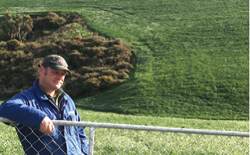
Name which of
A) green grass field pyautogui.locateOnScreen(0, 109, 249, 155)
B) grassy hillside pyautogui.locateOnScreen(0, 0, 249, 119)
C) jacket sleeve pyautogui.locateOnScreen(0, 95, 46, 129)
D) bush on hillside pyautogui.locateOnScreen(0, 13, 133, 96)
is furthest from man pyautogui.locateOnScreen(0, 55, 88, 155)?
bush on hillside pyautogui.locateOnScreen(0, 13, 133, 96)

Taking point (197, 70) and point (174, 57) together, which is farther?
point (174, 57)

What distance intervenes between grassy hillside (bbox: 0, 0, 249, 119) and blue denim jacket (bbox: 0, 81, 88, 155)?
14.7 meters

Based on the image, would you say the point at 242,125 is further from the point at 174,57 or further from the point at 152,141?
the point at 174,57

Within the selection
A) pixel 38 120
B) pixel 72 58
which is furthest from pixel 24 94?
pixel 72 58

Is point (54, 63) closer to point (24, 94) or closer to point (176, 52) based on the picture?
point (24, 94)

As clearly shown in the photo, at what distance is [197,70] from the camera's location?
25.5 m

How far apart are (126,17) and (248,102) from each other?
47.2ft

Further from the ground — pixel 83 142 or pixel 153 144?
pixel 83 142

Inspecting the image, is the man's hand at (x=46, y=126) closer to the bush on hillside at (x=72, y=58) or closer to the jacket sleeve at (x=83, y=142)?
the jacket sleeve at (x=83, y=142)

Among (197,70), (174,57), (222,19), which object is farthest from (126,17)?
(197,70)

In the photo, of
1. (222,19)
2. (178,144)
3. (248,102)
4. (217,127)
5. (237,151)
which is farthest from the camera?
(222,19)

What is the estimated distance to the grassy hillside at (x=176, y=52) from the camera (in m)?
21.5

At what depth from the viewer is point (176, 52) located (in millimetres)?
28125

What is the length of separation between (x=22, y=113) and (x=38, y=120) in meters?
0.14
